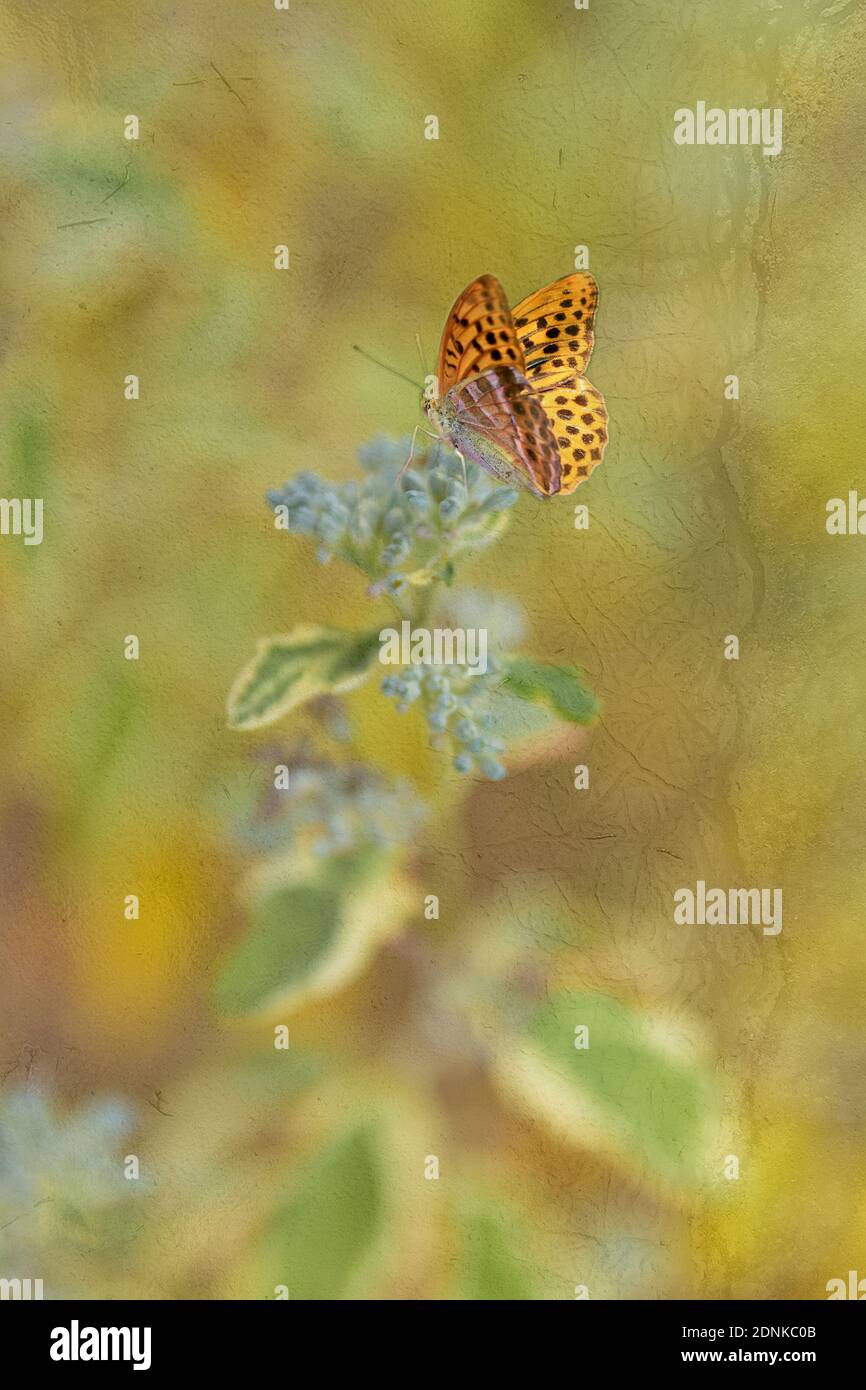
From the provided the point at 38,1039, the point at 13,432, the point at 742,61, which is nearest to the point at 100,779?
the point at 38,1039

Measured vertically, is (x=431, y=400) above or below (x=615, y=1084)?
above

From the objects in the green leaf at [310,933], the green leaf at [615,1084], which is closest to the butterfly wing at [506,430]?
the green leaf at [310,933]

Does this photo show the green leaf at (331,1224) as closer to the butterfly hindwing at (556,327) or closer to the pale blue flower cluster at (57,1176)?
the pale blue flower cluster at (57,1176)

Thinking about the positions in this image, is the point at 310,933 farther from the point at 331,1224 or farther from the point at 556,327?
the point at 556,327

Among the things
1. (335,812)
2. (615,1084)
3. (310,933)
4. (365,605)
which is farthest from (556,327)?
(615,1084)

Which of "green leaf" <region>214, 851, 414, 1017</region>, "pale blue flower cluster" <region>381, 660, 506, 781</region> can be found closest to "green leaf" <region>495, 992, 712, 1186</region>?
"green leaf" <region>214, 851, 414, 1017</region>
